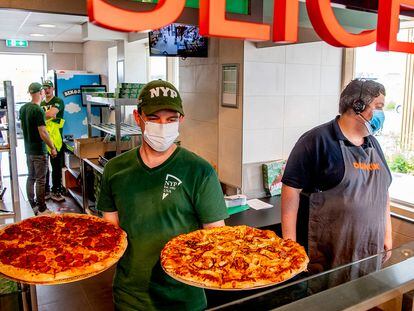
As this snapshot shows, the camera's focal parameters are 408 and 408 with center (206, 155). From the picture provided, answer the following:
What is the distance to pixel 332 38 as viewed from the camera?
1666 millimetres

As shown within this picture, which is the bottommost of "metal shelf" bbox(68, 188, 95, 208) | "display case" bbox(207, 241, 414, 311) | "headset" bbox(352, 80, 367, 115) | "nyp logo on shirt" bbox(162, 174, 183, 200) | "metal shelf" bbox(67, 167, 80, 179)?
"metal shelf" bbox(68, 188, 95, 208)

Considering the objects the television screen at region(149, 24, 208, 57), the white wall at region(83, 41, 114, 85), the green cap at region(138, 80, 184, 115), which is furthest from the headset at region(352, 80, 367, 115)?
the white wall at region(83, 41, 114, 85)

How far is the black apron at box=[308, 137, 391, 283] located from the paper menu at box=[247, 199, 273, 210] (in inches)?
43.8

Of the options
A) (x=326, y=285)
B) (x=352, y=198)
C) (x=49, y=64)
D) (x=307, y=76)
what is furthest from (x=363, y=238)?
(x=49, y=64)

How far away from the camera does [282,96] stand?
11.5 feet

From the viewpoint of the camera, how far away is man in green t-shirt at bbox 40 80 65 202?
5926 mm

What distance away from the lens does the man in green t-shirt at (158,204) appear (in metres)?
1.61

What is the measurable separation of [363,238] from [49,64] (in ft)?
29.3

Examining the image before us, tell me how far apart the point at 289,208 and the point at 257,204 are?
117 cm

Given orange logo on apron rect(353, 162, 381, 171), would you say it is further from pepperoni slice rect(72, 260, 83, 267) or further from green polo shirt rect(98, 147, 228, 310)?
pepperoni slice rect(72, 260, 83, 267)

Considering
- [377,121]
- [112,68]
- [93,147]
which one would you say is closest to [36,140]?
[93,147]

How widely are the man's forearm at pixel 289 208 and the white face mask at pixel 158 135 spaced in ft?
2.50

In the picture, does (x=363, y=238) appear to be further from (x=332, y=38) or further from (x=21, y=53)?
(x=21, y=53)

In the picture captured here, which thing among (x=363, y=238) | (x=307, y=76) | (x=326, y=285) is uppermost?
(x=307, y=76)
